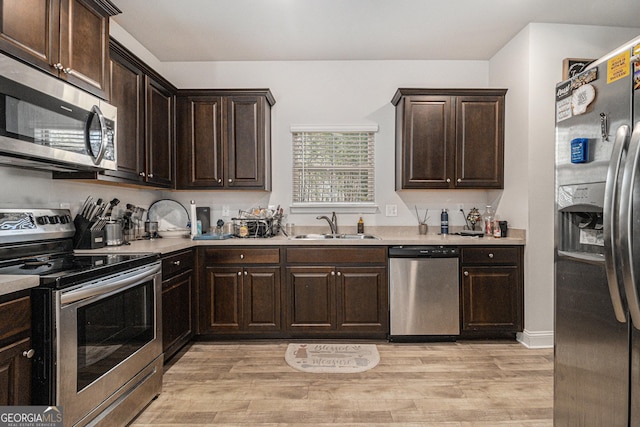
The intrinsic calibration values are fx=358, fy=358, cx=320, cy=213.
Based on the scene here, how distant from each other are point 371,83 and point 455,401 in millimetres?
3020

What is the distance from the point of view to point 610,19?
9.87ft

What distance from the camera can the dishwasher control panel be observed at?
309 cm

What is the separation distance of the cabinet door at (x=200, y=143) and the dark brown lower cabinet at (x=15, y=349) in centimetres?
216

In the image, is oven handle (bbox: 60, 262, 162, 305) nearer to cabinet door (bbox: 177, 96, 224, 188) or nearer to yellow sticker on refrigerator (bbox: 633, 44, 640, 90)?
cabinet door (bbox: 177, 96, 224, 188)

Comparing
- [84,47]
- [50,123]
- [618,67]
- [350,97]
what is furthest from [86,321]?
[350,97]

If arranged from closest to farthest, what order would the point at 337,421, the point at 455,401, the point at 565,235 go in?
the point at 565,235
the point at 337,421
the point at 455,401

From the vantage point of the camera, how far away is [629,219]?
1187mm

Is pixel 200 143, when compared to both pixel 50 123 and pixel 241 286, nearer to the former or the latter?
pixel 241 286

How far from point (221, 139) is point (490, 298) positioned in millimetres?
2862

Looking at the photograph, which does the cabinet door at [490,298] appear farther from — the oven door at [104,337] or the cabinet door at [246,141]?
the oven door at [104,337]

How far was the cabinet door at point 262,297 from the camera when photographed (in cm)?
314

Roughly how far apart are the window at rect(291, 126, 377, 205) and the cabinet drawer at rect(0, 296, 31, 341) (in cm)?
262

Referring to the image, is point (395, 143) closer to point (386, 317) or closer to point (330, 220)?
point (330, 220)

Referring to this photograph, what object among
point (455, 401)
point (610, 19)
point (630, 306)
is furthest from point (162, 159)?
point (610, 19)
